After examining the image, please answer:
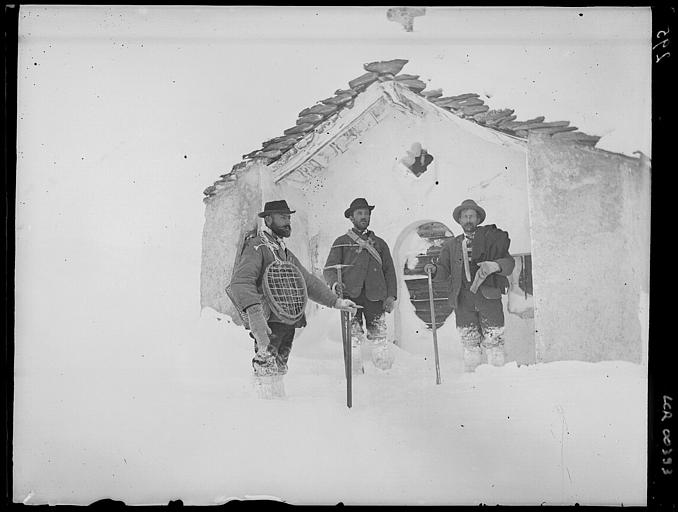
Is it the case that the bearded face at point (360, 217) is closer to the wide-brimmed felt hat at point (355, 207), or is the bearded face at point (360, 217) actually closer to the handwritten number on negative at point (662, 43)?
the wide-brimmed felt hat at point (355, 207)

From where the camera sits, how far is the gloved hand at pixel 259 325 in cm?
173

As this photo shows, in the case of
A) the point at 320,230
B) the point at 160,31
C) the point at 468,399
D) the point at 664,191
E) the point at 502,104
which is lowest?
the point at 468,399

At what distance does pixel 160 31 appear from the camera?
1.74 m

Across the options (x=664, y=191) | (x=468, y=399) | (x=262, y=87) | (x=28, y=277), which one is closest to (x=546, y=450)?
(x=468, y=399)

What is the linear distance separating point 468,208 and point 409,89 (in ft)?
1.21

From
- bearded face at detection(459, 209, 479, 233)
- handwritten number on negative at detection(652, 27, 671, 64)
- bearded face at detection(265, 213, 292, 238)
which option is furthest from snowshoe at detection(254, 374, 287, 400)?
handwritten number on negative at detection(652, 27, 671, 64)

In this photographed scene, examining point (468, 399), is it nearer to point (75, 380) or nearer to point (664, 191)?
point (664, 191)

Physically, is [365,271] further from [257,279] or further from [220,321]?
[220,321]

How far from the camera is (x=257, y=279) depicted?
174cm

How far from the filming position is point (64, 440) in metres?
1.73

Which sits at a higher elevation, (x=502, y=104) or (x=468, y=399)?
(x=502, y=104)

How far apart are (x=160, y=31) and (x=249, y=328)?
86 cm

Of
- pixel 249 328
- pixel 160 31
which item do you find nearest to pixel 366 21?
pixel 160 31

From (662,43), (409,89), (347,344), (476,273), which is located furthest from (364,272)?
(662,43)
